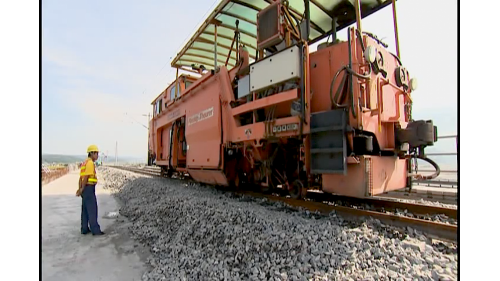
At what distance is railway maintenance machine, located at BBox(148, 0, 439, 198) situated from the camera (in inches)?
147

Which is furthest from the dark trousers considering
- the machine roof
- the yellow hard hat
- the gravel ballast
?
the machine roof

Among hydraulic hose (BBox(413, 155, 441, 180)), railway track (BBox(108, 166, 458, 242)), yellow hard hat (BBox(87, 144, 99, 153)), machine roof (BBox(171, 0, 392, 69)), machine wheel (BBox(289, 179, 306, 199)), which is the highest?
machine roof (BBox(171, 0, 392, 69))

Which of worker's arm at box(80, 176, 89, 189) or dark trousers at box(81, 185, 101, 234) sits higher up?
worker's arm at box(80, 176, 89, 189)

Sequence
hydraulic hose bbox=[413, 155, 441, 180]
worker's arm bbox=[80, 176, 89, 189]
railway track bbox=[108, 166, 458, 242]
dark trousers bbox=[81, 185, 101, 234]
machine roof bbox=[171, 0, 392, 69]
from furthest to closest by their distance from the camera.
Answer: machine roof bbox=[171, 0, 392, 69] → worker's arm bbox=[80, 176, 89, 189] → dark trousers bbox=[81, 185, 101, 234] → hydraulic hose bbox=[413, 155, 441, 180] → railway track bbox=[108, 166, 458, 242]

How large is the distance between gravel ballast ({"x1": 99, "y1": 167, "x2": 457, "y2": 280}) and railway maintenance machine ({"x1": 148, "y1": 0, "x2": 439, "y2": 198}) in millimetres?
764

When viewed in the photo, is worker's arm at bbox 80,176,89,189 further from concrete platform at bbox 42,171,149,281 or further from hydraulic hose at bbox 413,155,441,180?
hydraulic hose at bbox 413,155,441,180

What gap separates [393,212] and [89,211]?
5.18m

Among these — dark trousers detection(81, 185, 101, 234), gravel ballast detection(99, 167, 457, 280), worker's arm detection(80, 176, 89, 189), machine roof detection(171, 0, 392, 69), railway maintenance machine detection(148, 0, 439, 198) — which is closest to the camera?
gravel ballast detection(99, 167, 457, 280)

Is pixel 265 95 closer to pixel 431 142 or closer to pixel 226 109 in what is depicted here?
pixel 226 109

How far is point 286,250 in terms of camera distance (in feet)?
9.12

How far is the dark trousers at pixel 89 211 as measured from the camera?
4.95 m

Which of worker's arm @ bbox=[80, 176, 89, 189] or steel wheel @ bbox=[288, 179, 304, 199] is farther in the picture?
worker's arm @ bbox=[80, 176, 89, 189]

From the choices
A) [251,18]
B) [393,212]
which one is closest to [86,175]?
[251,18]

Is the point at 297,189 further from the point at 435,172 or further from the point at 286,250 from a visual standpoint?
the point at 435,172
